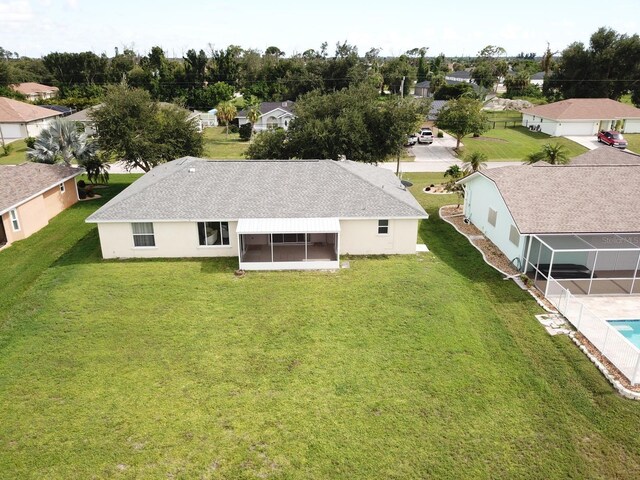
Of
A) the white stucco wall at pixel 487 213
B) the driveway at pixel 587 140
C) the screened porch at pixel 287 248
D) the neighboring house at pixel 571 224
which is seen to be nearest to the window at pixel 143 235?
the screened porch at pixel 287 248

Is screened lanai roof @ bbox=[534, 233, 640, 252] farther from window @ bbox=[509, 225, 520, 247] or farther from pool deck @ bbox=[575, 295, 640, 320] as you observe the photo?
pool deck @ bbox=[575, 295, 640, 320]

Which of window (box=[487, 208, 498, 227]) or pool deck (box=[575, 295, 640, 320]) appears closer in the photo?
pool deck (box=[575, 295, 640, 320])

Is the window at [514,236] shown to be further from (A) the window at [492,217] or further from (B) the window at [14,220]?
(B) the window at [14,220]

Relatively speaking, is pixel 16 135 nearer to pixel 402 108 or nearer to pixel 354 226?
pixel 402 108

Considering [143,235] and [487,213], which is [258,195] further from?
[487,213]

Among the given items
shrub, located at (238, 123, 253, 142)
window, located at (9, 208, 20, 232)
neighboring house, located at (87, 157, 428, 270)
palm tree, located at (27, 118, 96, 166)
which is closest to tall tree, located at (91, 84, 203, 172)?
palm tree, located at (27, 118, 96, 166)

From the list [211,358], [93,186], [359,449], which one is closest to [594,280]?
[359,449]
